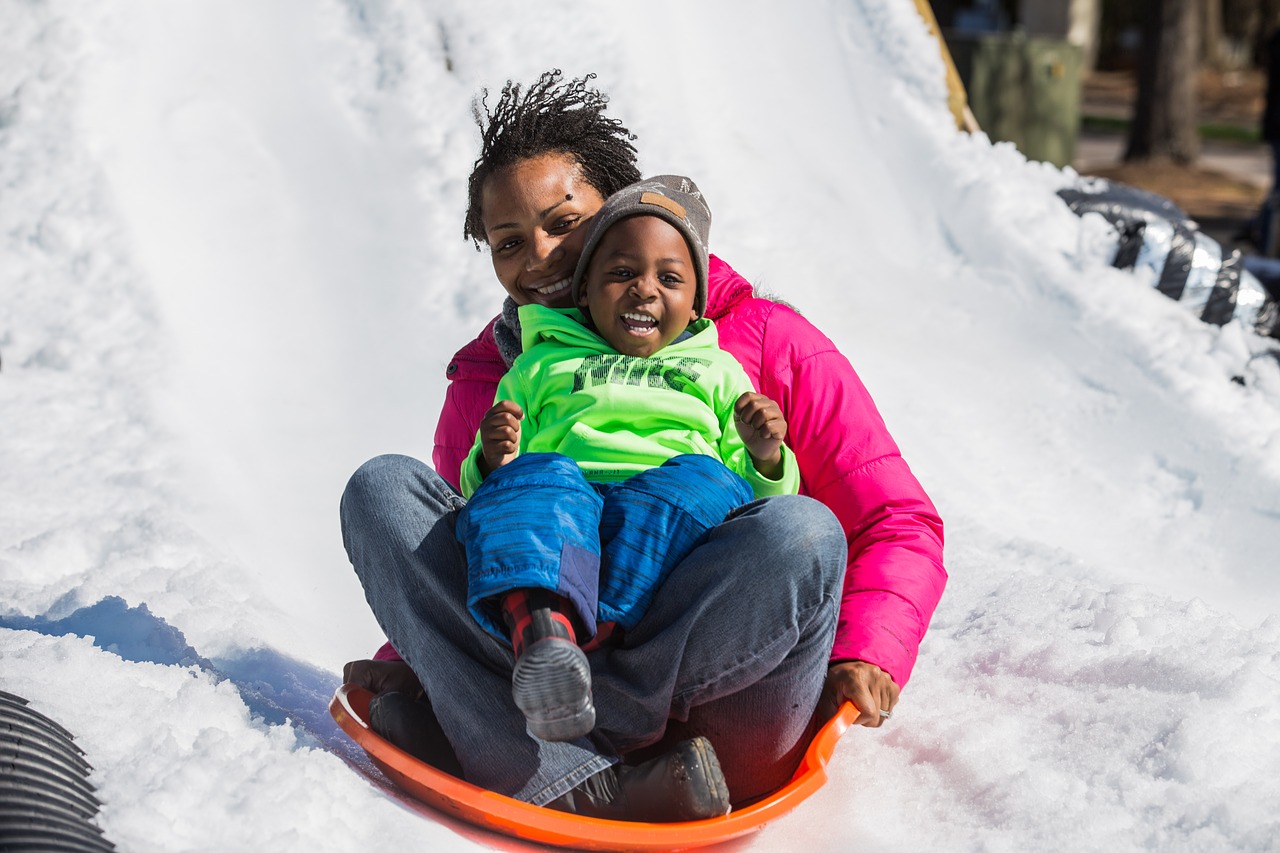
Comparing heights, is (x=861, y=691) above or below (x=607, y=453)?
below

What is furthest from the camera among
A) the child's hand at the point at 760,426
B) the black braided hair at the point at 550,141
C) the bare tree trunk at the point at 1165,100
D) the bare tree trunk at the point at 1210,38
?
the bare tree trunk at the point at 1210,38

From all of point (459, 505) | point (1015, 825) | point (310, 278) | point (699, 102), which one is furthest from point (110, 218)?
point (1015, 825)

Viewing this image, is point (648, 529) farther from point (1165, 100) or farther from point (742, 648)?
point (1165, 100)

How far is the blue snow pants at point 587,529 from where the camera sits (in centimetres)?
177

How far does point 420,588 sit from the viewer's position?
1.94 metres

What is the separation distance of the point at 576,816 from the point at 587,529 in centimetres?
37

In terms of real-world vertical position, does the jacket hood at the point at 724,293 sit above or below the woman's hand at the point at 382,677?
above

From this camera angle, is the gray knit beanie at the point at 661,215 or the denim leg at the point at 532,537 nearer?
the denim leg at the point at 532,537

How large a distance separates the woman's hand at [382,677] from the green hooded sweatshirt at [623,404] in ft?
1.03

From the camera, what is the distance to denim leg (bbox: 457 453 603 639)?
1.75m

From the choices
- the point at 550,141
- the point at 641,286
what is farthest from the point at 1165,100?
the point at 641,286

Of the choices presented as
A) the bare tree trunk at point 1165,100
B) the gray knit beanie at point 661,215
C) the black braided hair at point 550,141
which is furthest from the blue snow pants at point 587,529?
the bare tree trunk at point 1165,100

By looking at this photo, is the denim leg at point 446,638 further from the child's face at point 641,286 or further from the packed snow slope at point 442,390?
the child's face at point 641,286

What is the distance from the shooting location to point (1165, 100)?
1073 cm
